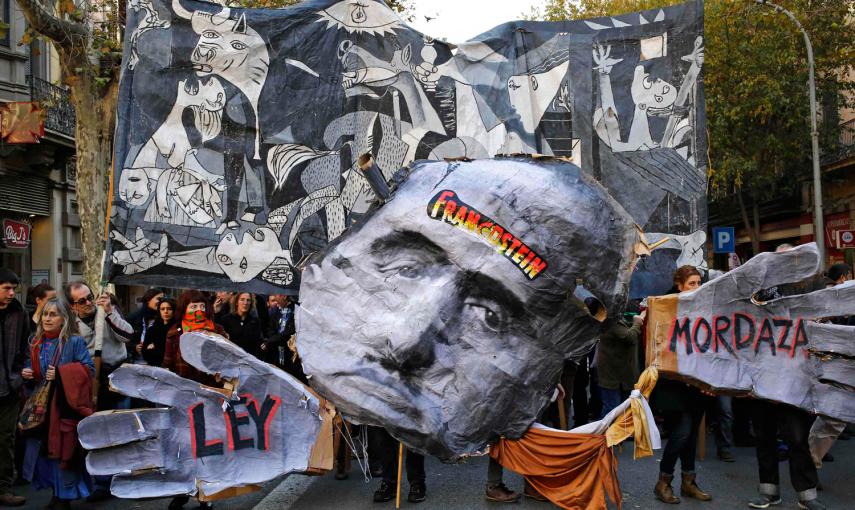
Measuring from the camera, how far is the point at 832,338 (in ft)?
19.1

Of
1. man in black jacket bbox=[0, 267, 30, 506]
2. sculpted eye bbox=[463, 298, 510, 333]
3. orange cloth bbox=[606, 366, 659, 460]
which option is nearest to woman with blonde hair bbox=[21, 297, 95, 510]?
man in black jacket bbox=[0, 267, 30, 506]

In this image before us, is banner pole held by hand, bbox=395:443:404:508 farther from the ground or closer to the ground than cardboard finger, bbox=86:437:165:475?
closer to the ground

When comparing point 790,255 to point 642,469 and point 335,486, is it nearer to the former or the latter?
point 642,469

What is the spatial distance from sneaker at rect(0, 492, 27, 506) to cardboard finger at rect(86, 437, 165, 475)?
1.55 metres

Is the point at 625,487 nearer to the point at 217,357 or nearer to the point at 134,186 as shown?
the point at 217,357

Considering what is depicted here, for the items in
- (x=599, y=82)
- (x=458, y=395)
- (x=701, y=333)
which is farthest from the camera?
(x=599, y=82)

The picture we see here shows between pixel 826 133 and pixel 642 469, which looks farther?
pixel 826 133

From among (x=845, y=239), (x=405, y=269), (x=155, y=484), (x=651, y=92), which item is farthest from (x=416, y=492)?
(x=845, y=239)

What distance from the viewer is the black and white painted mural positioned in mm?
6543

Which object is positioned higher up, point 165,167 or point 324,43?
point 324,43

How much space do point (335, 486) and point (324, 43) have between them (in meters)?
3.60

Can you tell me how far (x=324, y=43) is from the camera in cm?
677

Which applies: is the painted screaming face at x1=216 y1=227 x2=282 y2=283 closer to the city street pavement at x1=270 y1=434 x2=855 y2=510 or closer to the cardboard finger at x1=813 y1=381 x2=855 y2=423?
the city street pavement at x1=270 y1=434 x2=855 y2=510

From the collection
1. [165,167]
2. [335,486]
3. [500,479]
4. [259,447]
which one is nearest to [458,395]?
[500,479]
